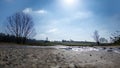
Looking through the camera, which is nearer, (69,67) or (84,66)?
(69,67)

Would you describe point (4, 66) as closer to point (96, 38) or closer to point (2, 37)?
point (2, 37)

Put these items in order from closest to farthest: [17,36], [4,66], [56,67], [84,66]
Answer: [4,66], [56,67], [84,66], [17,36]

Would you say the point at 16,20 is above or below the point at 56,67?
above

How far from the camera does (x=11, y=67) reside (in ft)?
16.6

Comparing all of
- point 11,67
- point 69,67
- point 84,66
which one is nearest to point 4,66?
point 11,67

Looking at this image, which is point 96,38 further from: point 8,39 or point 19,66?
point 19,66

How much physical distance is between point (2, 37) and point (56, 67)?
34904mm

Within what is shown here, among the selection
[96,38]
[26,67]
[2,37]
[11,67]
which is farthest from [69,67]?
[96,38]

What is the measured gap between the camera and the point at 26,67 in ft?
17.0

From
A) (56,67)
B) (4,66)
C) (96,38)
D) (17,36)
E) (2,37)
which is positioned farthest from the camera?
(96,38)

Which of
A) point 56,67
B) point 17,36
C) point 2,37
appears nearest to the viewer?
point 56,67

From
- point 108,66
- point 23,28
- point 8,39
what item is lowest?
point 108,66

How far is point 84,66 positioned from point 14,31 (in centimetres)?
4231

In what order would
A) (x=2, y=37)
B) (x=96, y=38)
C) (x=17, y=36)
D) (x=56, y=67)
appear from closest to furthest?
(x=56, y=67), (x=2, y=37), (x=17, y=36), (x=96, y=38)
